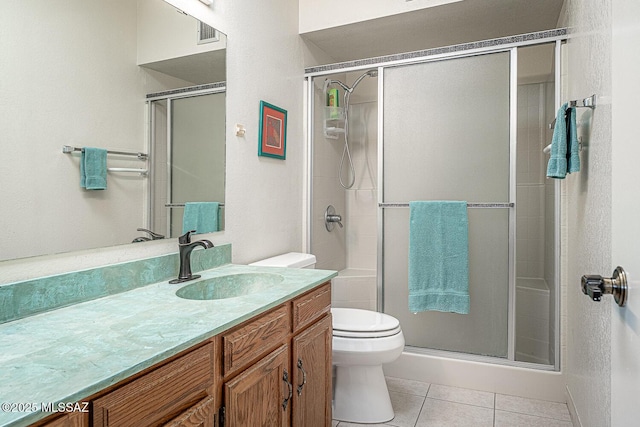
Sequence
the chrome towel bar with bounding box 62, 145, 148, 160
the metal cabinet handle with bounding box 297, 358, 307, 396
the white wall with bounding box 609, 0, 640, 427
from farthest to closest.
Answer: the metal cabinet handle with bounding box 297, 358, 307, 396 → the chrome towel bar with bounding box 62, 145, 148, 160 → the white wall with bounding box 609, 0, 640, 427

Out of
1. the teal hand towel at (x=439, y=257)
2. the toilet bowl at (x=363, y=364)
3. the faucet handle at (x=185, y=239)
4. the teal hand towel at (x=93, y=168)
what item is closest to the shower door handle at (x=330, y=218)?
the teal hand towel at (x=439, y=257)

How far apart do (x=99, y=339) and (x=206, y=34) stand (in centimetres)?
147

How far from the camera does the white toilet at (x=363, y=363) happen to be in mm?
1946

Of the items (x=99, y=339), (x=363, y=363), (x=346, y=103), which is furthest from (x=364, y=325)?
(x=346, y=103)

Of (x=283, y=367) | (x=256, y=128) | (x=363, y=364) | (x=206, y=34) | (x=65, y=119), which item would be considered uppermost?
(x=206, y=34)

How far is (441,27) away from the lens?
105 inches

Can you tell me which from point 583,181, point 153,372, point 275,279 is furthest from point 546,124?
point 153,372

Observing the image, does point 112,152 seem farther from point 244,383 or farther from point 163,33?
point 244,383

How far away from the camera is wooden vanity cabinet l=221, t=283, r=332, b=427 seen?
1118 mm

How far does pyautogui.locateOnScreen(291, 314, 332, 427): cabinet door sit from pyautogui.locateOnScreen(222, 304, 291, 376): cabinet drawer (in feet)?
0.41

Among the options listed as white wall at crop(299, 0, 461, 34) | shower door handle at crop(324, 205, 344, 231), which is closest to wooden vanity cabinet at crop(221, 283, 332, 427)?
shower door handle at crop(324, 205, 344, 231)

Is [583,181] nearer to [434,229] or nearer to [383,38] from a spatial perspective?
[434,229]

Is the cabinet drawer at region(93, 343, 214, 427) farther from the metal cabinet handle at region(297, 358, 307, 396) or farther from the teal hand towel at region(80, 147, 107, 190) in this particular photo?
the teal hand towel at region(80, 147, 107, 190)

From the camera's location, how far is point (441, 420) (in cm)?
204
